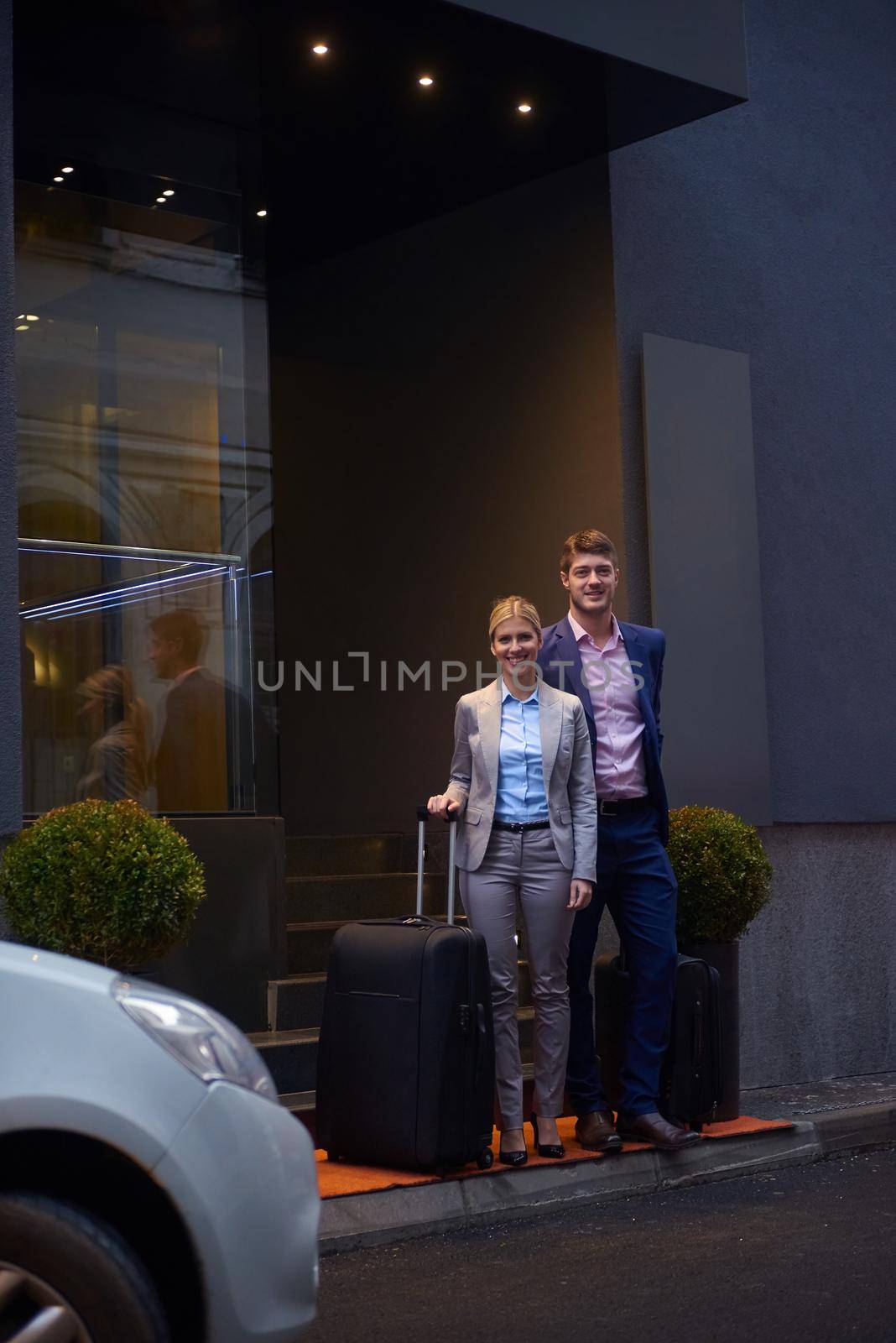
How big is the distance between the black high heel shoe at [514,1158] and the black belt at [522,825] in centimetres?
116

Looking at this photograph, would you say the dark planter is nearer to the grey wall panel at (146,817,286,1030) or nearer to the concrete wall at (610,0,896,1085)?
the concrete wall at (610,0,896,1085)

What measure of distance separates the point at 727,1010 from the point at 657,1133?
37.9 inches

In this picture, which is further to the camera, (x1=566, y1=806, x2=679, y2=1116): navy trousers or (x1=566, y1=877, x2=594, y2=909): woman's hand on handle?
(x1=566, y1=806, x2=679, y2=1116): navy trousers

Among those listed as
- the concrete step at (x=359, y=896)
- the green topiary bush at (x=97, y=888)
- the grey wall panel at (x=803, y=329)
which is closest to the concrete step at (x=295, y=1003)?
the concrete step at (x=359, y=896)

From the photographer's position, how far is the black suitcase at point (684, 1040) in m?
6.14

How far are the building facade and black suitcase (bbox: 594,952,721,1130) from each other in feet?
5.12

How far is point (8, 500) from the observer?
562cm

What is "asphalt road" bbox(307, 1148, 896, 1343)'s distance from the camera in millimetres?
4082

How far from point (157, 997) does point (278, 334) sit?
26.3 feet

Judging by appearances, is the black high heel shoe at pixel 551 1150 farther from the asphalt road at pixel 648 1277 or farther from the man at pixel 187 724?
the man at pixel 187 724

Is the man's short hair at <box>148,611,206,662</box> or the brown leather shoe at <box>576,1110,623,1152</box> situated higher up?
the man's short hair at <box>148,611,206,662</box>

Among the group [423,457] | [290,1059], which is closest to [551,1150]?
[290,1059]

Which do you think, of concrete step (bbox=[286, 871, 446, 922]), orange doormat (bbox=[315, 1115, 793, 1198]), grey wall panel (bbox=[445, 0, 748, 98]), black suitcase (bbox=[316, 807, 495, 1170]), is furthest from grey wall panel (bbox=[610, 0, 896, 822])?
black suitcase (bbox=[316, 807, 495, 1170])

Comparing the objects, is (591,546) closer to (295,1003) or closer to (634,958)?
(634,958)
